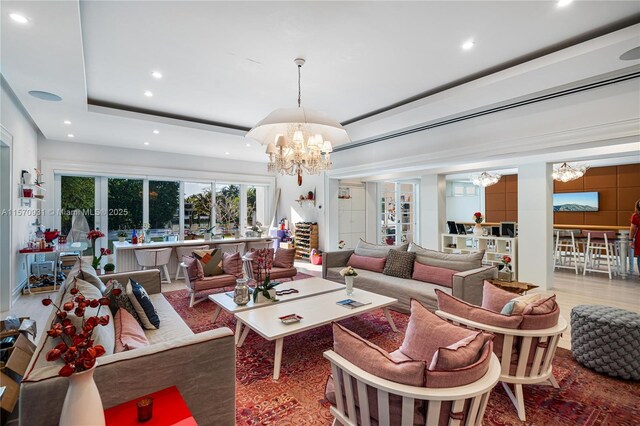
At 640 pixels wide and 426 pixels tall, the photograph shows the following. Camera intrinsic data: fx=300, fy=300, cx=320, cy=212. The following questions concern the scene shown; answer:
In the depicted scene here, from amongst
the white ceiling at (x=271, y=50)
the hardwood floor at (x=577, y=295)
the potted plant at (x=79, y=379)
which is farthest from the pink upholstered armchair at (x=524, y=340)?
the white ceiling at (x=271, y=50)

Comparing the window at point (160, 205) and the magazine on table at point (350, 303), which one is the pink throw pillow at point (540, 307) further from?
the window at point (160, 205)

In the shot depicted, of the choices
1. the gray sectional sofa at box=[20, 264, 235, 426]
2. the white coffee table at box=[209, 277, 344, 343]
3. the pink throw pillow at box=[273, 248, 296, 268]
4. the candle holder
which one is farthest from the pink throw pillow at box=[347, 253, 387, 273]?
the candle holder

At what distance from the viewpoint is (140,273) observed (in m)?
3.68

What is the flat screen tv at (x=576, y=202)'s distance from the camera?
850cm

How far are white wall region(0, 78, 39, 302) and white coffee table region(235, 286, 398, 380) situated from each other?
4003mm

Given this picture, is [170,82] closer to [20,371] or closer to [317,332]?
[20,371]

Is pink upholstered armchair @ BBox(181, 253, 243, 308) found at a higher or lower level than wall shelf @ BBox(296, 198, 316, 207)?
lower

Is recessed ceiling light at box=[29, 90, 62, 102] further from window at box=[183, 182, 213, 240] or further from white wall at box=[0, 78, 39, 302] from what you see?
window at box=[183, 182, 213, 240]

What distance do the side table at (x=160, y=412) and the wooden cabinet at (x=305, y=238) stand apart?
6.45 m

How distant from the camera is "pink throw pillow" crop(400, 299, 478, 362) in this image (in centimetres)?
174

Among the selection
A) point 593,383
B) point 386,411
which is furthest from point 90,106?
point 593,383

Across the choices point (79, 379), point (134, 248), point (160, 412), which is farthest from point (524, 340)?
point (134, 248)

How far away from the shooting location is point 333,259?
17.2ft

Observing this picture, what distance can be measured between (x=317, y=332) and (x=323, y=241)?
14.4ft
